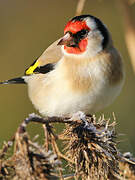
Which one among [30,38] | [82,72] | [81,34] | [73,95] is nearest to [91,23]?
[81,34]

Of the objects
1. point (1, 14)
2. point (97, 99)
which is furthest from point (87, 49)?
point (1, 14)

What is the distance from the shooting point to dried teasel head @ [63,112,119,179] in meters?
1.99

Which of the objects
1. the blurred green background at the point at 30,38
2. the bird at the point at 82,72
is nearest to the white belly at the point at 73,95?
the bird at the point at 82,72

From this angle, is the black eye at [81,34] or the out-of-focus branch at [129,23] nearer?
the out-of-focus branch at [129,23]

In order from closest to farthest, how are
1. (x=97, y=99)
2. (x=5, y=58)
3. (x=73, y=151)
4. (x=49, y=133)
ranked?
(x=49, y=133), (x=73, y=151), (x=97, y=99), (x=5, y=58)

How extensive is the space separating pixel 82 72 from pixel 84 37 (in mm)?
290

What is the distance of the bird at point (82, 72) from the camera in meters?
2.94

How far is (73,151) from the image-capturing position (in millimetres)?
2039

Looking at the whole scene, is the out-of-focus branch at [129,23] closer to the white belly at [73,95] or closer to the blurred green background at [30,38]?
the white belly at [73,95]

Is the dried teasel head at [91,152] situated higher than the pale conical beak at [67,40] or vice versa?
the pale conical beak at [67,40]

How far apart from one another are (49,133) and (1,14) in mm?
4307

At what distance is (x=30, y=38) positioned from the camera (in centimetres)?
558

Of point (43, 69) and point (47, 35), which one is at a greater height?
point (47, 35)

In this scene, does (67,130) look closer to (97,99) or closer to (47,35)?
(97,99)
